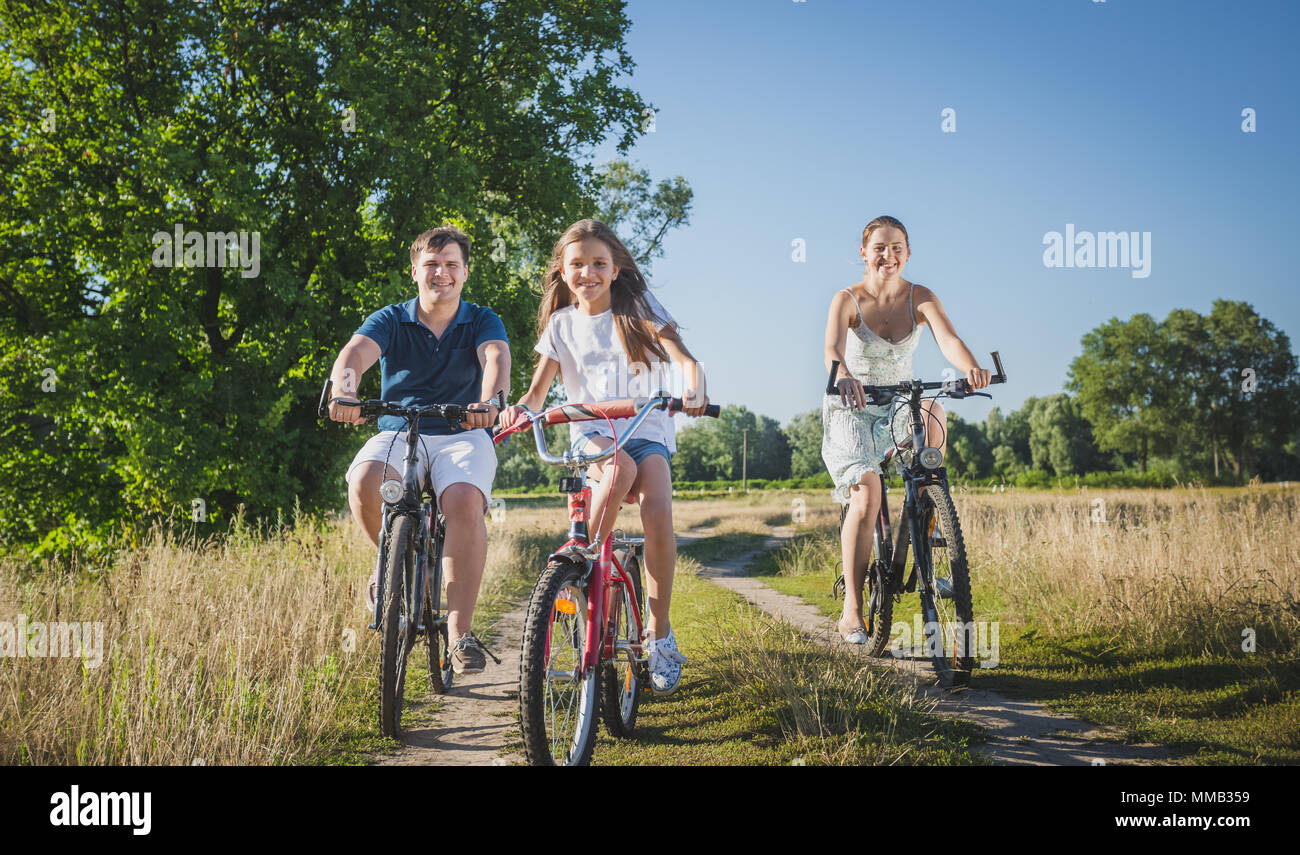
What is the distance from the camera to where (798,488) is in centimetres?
5338

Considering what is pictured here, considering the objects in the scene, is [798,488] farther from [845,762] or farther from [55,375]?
[845,762]

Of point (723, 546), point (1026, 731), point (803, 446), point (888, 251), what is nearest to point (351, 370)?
point (888, 251)

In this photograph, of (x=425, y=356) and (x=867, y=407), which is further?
(x=867, y=407)

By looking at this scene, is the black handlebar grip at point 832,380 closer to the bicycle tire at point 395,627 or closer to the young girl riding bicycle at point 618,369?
the young girl riding bicycle at point 618,369

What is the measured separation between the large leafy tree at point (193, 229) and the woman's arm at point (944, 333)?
8.38 m

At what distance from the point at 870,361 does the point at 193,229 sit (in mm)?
10832

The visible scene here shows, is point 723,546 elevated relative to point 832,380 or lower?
lower

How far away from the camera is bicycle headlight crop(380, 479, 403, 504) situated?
11.5 ft

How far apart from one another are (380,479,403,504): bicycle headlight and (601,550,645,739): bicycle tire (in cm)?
110

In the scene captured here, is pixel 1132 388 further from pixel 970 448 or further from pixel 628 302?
pixel 628 302

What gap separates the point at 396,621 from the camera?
133 inches

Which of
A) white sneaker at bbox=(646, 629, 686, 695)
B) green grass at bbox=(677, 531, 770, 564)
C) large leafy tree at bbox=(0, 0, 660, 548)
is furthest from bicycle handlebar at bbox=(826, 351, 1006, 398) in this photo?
green grass at bbox=(677, 531, 770, 564)
